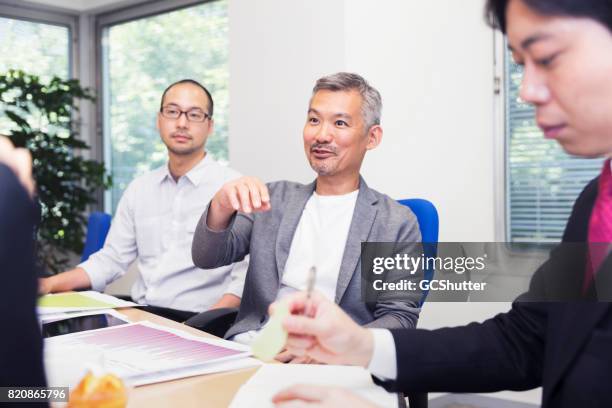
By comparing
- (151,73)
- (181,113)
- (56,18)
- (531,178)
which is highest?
(56,18)

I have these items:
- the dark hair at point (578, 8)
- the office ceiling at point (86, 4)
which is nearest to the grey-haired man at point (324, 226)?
the dark hair at point (578, 8)

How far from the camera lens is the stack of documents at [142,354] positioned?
1177 mm

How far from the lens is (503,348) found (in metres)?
1.19

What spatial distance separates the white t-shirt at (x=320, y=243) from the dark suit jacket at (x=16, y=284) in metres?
1.48

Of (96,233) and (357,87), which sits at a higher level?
(357,87)

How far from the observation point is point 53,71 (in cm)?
512

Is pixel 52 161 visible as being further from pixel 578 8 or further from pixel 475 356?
pixel 578 8

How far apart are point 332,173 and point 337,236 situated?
22 cm

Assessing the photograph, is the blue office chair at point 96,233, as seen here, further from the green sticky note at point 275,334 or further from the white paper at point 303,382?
the green sticky note at point 275,334

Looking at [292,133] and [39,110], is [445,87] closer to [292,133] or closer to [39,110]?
[292,133]

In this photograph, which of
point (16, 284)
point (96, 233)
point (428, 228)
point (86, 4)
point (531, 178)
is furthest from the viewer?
point (86, 4)

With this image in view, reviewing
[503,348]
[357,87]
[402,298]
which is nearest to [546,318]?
[503,348]

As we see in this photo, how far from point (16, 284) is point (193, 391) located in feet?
2.22

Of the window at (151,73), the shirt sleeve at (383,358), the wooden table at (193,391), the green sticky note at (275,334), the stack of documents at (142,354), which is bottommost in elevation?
the wooden table at (193,391)
